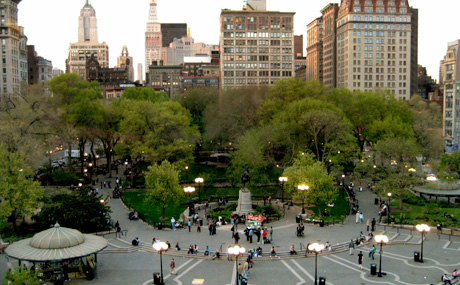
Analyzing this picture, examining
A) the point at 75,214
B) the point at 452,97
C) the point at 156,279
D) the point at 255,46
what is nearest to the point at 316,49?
the point at 255,46

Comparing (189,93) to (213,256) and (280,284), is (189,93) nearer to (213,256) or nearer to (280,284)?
(213,256)

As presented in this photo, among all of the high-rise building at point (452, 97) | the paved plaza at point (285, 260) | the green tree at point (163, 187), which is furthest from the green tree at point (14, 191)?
the high-rise building at point (452, 97)

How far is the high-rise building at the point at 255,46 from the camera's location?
119 m

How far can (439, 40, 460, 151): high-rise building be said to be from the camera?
9700cm

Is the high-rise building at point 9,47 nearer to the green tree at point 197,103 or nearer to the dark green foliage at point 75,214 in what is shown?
the green tree at point 197,103

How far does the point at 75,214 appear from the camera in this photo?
40.0m

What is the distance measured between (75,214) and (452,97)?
3435 inches

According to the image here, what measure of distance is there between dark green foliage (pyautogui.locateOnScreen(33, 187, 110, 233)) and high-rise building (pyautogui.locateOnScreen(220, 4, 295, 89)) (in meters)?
83.7

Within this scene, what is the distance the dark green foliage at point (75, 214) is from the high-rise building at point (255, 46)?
83.7m

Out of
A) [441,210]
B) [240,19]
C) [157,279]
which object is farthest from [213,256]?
[240,19]

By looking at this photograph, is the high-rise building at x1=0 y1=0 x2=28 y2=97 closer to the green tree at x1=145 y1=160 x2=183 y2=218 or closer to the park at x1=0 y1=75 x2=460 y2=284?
the park at x1=0 y1=75 x2=460 y2=284

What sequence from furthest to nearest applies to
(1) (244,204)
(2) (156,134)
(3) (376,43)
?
(3) (376,43) → (2) (156,134) → (1) (244,204)

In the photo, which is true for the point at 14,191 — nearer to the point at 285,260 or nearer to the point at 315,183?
the point at 285,260

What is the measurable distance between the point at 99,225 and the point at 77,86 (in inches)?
1498
